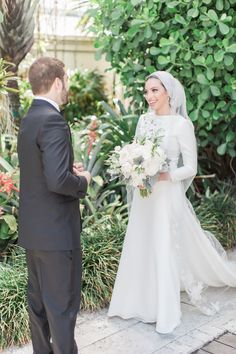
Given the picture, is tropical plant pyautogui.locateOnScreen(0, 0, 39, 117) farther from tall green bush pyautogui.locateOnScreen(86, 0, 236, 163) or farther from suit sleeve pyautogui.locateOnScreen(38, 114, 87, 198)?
suit sleeve pyautogui.locateOnScreen(38, 114, 87, 198)

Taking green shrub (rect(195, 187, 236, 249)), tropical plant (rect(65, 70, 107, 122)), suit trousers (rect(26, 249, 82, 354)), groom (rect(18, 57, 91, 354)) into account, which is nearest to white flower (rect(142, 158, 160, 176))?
groom (rect(18, 57, 91, 354))

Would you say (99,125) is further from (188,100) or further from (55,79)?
(55,79)

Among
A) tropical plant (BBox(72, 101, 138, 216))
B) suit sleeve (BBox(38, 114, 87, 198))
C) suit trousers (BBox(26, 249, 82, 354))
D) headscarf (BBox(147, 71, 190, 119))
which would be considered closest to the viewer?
suit sleeve (BBox(38, 114, 87, 198))

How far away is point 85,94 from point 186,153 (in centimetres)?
648

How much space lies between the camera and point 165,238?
375 cm

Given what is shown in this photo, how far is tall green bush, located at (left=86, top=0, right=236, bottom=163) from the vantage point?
448 centimetres

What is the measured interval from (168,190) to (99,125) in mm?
2231

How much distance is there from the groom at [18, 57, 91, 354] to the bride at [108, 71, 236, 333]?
988 millimetres

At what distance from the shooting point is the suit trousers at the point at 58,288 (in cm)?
283

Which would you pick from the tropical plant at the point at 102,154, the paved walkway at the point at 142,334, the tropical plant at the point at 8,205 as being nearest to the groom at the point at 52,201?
the paved walkway at the point at 142,334

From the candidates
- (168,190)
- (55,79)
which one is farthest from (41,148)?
(168,190)

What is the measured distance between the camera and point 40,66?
106 inches

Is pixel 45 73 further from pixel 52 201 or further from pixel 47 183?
pixel 52 201

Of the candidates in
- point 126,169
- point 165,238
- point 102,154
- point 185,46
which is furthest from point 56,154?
point 102,154
